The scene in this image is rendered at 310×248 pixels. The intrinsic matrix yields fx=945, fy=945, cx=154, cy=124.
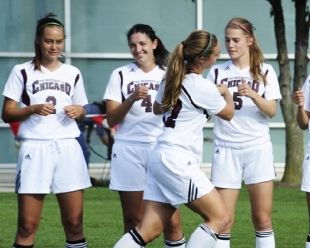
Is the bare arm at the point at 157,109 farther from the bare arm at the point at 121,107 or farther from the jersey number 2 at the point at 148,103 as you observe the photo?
the jersey number 2 at the point at 148,103

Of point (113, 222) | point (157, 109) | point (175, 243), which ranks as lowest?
point (113, 222)

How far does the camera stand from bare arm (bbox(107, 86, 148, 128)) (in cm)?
720

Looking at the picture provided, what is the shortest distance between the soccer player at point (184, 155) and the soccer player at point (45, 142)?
0.73 metres

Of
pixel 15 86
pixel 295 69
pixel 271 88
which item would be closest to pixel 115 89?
pixel 15 86

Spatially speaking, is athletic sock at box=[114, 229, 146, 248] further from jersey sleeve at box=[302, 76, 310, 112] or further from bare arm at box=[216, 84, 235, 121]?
jersey sleeve at box=[302, 76, 310, 112]

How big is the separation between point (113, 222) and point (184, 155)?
4735mm

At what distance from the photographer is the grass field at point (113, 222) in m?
9.73

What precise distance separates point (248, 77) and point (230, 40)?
0.34 metres

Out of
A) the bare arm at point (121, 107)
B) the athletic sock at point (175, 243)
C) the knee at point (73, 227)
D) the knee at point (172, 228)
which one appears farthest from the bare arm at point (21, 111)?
the athletic sock at point (175, 243)

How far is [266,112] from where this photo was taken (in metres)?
7.51

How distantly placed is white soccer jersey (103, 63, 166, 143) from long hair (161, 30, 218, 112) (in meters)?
0.84

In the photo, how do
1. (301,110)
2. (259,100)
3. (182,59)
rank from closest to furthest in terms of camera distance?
(182,59), (259,100), (301,110)

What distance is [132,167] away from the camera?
24.8 feet

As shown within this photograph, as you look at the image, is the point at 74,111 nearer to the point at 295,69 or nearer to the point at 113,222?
the point at 113,222
